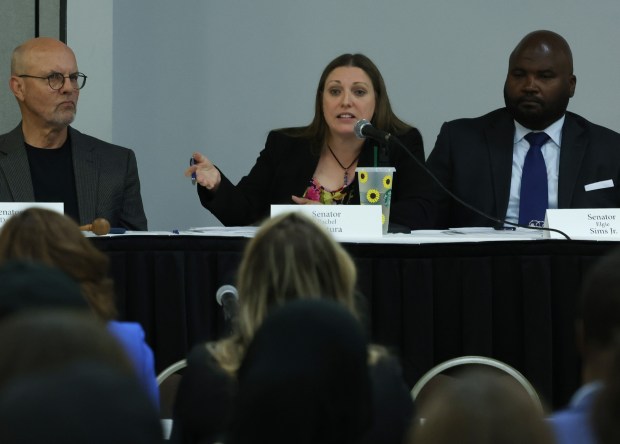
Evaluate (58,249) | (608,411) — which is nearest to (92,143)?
(58,249)

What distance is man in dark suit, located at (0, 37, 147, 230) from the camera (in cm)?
396

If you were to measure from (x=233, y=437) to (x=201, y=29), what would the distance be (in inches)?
180

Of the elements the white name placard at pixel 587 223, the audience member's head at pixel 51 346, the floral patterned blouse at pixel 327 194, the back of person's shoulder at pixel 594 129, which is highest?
the back of person's shoulder at pixel 594 129

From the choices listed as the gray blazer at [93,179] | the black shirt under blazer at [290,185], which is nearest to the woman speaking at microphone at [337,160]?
the black shirt under blazer at [290,185]

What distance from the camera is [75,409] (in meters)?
0.71

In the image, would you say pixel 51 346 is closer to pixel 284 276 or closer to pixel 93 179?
pixel 284 276

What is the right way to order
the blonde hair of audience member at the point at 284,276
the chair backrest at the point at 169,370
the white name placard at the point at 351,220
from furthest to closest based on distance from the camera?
the white name placard at the point at 351,220 → the chair backrest at the point at 169,370 → the blonde hair of audience member at the point at 284,276

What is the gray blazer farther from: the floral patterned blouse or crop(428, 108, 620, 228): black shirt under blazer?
crop(428, 108, 620, 228): black shirt under blazer

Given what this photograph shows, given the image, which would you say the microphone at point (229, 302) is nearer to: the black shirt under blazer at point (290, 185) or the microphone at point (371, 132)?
the microphone at point (371, 132)

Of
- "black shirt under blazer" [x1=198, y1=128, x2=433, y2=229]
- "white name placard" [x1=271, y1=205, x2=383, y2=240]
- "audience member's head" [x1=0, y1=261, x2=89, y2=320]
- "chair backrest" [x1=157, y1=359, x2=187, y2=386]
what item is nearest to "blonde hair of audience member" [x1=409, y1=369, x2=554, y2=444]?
"audience member's head" [x1=0, y1=261, x2=89, y2=320]

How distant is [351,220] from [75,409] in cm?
232

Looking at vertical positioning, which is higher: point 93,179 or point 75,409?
point 93,179

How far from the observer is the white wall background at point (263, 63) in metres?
5.14

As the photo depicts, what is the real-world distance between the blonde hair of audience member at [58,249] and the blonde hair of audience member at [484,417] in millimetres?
1141
